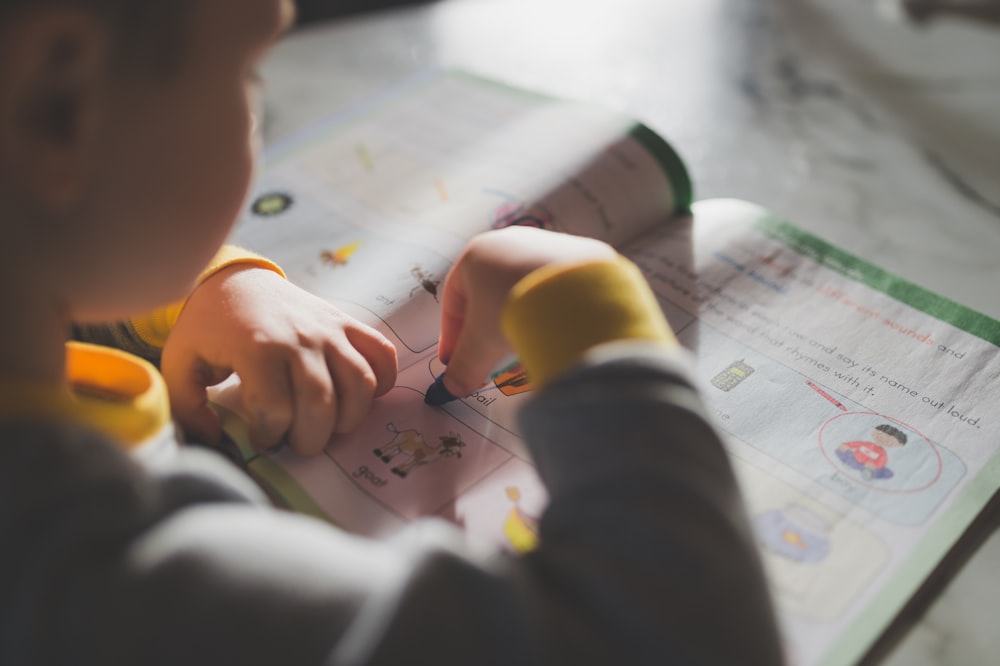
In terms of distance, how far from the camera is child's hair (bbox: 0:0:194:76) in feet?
0.94

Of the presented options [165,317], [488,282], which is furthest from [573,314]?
[165,317]

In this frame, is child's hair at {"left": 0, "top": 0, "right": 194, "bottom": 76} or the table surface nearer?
child's hair at {"left": 0, "top": 0, "right": 194, "bottom": 76}

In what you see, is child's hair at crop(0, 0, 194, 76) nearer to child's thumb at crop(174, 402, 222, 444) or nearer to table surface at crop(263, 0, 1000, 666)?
child's thumb at crop(174, 402, 222, 444)

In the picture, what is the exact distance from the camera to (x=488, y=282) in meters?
0.42

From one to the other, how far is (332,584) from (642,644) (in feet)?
0.36

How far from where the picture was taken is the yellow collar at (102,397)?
1.00ft

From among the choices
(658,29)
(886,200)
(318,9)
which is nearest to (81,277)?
(886,200)

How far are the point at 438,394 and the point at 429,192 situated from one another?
9.1 inches

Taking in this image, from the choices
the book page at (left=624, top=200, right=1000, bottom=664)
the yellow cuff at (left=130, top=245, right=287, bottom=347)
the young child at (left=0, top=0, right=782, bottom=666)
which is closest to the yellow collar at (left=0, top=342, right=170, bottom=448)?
the young child at (left=0, top=0, right=782, bottom=666)

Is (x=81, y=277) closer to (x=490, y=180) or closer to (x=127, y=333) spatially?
(x=127, y=333)

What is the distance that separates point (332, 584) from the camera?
11.4 inches

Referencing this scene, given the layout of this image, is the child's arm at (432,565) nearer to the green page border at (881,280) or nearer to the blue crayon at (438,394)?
the blue crayon at (438,394)

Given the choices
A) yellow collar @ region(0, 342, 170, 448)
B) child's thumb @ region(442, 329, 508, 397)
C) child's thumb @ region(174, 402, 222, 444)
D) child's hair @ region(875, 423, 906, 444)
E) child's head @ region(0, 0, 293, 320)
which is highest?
child's head @ region(0, 0, 293, 320)

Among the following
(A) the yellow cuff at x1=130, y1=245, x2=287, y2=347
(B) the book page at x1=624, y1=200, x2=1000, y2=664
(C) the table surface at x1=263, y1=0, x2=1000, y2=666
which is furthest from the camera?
(C) the table surface at x1=263, y1=0, x2=1000, y2=666
